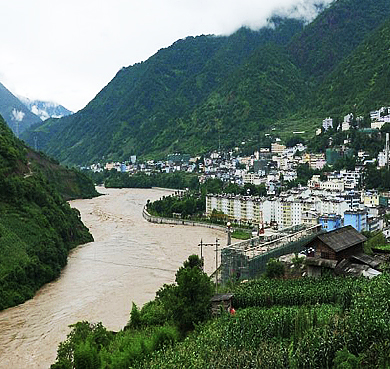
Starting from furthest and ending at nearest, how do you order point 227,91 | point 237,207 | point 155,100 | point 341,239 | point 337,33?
point 155,100
point 337,33
point 227,91
point 237,207
point 341,239

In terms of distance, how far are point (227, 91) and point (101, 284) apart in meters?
90.6

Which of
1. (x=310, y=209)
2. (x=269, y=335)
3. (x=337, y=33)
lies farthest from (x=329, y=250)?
(x=337, y=33)

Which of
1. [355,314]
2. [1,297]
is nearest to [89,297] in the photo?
[1,297]

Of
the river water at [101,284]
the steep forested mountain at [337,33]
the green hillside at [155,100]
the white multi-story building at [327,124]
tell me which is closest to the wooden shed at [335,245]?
the river water at [101,284]

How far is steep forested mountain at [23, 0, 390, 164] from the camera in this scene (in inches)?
3593

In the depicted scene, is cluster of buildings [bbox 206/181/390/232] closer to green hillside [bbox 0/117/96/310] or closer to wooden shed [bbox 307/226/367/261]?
wooden shed [bbox 307/226/367/261]

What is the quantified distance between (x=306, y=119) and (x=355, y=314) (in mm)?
79250

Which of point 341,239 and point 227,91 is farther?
point 227,91

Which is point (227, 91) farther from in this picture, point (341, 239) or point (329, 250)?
point (329, 250)

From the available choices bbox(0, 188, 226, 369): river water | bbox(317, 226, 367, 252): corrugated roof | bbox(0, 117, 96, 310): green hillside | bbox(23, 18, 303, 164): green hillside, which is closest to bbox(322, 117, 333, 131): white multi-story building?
bbox(0, 188, 226, 369): river water

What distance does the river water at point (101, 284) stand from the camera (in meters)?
16.3

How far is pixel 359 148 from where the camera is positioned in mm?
56375

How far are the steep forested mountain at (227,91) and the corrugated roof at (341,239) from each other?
187ft

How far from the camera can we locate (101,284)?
22.9 metres
